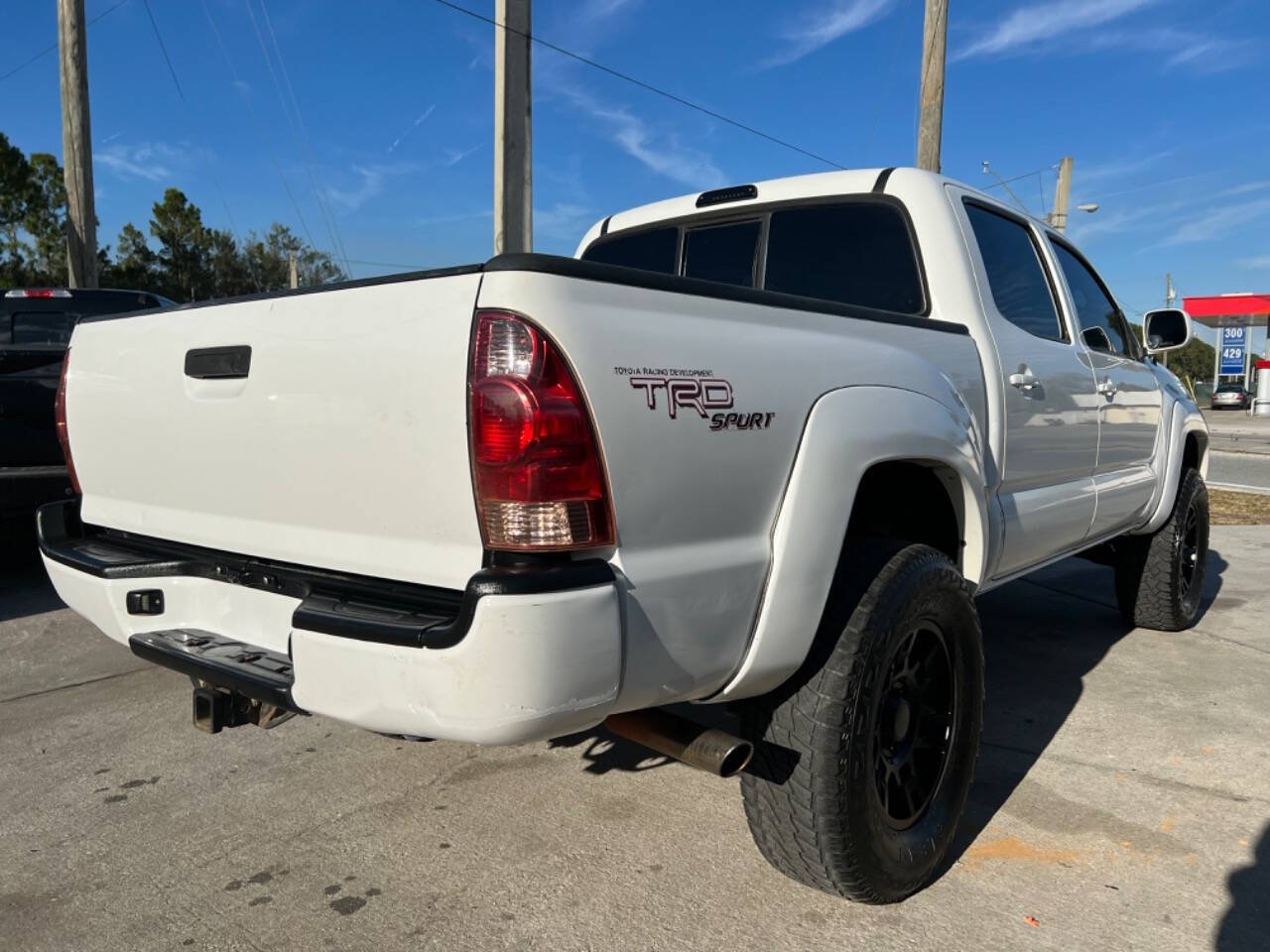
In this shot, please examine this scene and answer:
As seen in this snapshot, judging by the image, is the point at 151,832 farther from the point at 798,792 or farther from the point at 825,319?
the point at 825,319

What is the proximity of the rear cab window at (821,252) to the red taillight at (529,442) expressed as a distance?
166 cm

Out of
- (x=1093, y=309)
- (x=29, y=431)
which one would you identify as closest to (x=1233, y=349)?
(x=1093, y=309)

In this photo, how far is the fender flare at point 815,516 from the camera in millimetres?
2008

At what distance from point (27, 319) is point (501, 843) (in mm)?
5231

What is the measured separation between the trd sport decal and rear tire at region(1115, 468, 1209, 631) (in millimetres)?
3860

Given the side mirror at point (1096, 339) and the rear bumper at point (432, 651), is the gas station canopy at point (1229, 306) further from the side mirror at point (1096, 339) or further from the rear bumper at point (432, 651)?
the rear bumper at point (432, 651)

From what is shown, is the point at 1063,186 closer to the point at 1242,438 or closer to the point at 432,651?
the point at 1242,438

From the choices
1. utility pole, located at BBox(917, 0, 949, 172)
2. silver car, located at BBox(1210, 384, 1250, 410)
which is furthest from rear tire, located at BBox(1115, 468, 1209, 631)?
silver car, located at BBox(1210, 384, 1250, 410)

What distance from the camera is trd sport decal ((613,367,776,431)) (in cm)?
175

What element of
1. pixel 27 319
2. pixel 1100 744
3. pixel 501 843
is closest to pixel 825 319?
pixel 501 843

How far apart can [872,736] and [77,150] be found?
11453 millimetres

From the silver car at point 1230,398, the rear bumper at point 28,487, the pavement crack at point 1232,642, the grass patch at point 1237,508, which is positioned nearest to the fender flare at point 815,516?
the pavement crack at point 1232,642

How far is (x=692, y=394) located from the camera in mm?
1822

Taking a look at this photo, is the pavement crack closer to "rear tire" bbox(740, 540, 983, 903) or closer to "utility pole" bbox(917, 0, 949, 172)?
"rear tire" bbox(740, 540, 983, 903)
